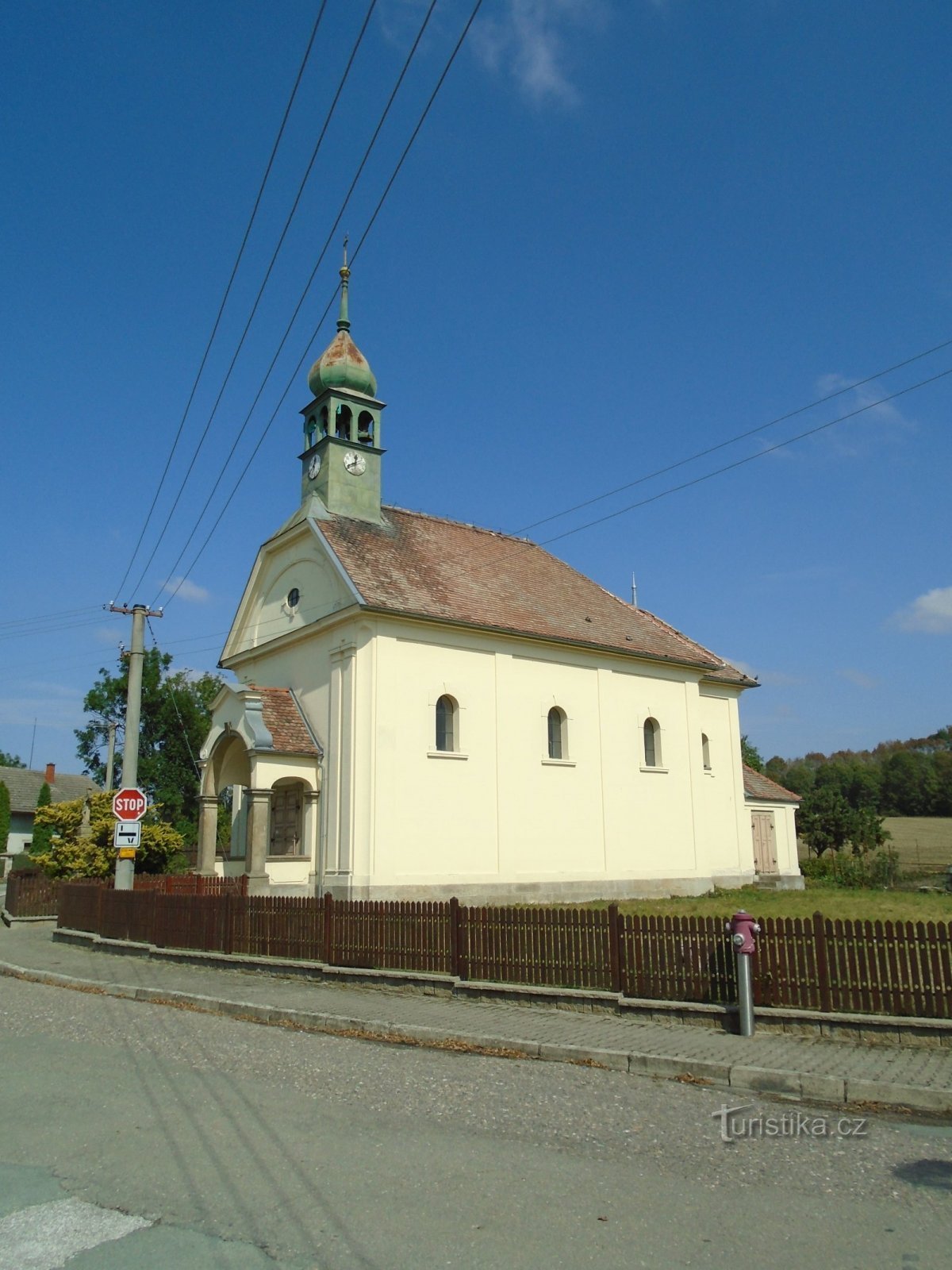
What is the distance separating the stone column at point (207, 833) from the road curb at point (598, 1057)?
1012 cm

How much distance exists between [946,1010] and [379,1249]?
692 cm

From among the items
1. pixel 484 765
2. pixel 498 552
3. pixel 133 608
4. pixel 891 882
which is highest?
pixel 498 552

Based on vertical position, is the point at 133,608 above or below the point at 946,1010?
above

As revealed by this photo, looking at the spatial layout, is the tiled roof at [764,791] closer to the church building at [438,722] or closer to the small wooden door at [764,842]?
the small wooden door at [764,842]

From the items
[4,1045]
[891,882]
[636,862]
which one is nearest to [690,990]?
[4,1045]

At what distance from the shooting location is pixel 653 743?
27.5 m

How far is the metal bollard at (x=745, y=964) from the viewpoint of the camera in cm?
998

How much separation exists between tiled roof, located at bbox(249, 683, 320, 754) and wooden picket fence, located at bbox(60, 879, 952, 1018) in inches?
207

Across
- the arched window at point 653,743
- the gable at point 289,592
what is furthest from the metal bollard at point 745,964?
the arched window at point 653,743

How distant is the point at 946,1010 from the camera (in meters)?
9.28

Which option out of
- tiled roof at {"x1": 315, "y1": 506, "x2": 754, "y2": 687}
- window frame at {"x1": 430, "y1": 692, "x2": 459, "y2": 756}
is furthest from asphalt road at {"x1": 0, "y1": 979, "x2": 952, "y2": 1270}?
tiled roof at {"x1": 315, "y1": 506, "x2": 754, "y2": 687}

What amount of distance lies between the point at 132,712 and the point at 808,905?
1695 centimetres

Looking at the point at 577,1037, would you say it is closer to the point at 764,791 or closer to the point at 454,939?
the point at 454,939

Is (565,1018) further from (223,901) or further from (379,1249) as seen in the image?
(223,901)
